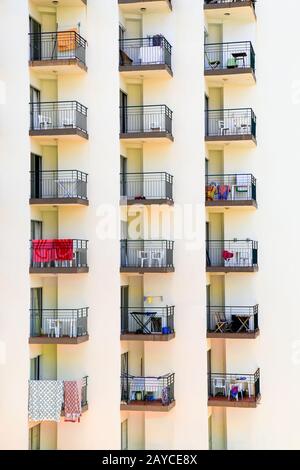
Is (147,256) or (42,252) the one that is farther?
(147,256)

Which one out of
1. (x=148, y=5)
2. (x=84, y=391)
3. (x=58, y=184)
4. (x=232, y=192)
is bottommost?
(x=84, y=391)

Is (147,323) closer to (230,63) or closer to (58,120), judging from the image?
(58,120)

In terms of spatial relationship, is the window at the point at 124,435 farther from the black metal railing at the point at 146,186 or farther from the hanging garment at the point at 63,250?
the black metal railing at the point at 146,186

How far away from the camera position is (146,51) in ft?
99.8

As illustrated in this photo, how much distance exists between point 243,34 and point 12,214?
37.9 feet

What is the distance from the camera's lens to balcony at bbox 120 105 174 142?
30.0m

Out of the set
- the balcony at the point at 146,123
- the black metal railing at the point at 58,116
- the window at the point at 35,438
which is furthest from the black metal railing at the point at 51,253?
the window at the point at 35,438

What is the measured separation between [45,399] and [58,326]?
2.63 m

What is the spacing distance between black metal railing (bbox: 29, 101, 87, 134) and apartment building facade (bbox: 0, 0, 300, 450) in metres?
0.07

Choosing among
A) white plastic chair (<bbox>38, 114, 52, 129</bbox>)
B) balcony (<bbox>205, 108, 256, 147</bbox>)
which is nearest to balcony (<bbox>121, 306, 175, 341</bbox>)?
balcony (<bbox>205, 108, 256, 147</bbox>)

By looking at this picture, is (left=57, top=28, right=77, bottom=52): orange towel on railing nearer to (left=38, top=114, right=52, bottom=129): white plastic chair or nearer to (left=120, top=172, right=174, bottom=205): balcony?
(left=38, top=114, right=52, bottom=129): white plastic chair

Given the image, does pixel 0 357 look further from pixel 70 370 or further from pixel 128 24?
pixel 128 24

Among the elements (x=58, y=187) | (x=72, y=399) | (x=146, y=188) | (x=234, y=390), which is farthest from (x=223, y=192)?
(x=72, y=399)

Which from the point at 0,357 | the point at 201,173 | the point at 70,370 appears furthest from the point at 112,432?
the point at 201,173
